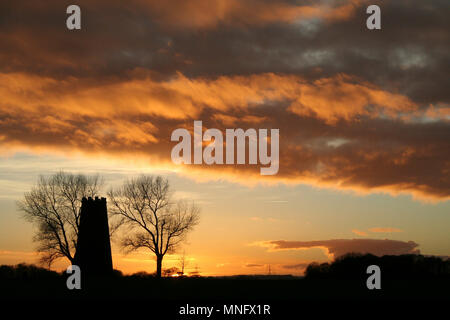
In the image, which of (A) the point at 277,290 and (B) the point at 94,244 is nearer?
(A) the point at 277,290

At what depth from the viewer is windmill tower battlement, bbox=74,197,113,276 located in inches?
1721

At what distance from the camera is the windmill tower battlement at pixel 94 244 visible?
43719 mm

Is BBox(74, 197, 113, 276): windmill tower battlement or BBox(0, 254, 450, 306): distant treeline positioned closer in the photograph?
BBox(0, 254, 450, 306): distant treeline

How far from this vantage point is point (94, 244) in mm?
44000

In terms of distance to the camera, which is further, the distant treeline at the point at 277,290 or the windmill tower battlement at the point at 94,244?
the windmill tower battlement at the point at 94,244

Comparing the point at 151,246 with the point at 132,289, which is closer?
the point at 132,289
